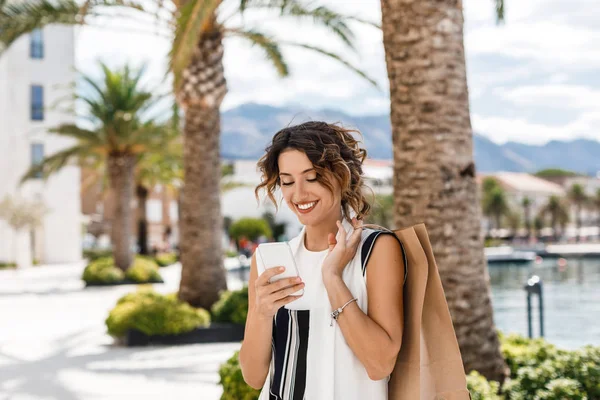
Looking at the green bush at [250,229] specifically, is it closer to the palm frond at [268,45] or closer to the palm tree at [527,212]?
the palm frond at [268,45]

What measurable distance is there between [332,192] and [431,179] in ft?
9.89

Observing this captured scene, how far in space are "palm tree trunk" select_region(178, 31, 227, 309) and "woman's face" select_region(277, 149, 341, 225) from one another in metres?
9.90

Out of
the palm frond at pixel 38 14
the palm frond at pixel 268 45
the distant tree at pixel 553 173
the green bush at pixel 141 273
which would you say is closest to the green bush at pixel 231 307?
the palm frond at pixel 268 45

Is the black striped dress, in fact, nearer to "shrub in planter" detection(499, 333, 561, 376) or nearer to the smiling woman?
the smiling woman

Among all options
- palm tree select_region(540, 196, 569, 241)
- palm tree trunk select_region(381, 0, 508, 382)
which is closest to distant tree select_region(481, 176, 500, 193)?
palm tree select_region(540, 196, 569, 241)

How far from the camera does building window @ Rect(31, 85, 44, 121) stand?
43.0 m

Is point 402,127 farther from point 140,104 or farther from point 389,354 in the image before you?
point 140,104

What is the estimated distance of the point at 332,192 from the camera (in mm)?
2389

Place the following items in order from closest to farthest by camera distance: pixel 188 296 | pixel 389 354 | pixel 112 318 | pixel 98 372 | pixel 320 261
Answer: pixel 389 354, pixel 320 261, pixel 98 372, pixel 112 318, pixel 188 296

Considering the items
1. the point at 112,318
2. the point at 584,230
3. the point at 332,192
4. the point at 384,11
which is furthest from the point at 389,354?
the point at 584,230

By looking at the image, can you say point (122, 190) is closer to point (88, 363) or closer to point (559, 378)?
point (88, 363)

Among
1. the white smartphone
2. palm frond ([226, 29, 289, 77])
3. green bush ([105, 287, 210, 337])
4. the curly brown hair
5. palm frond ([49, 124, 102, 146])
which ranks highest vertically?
palm frond ([226, 29, 289, 77])

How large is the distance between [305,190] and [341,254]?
263 millimetres

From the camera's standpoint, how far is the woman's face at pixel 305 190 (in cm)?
236
